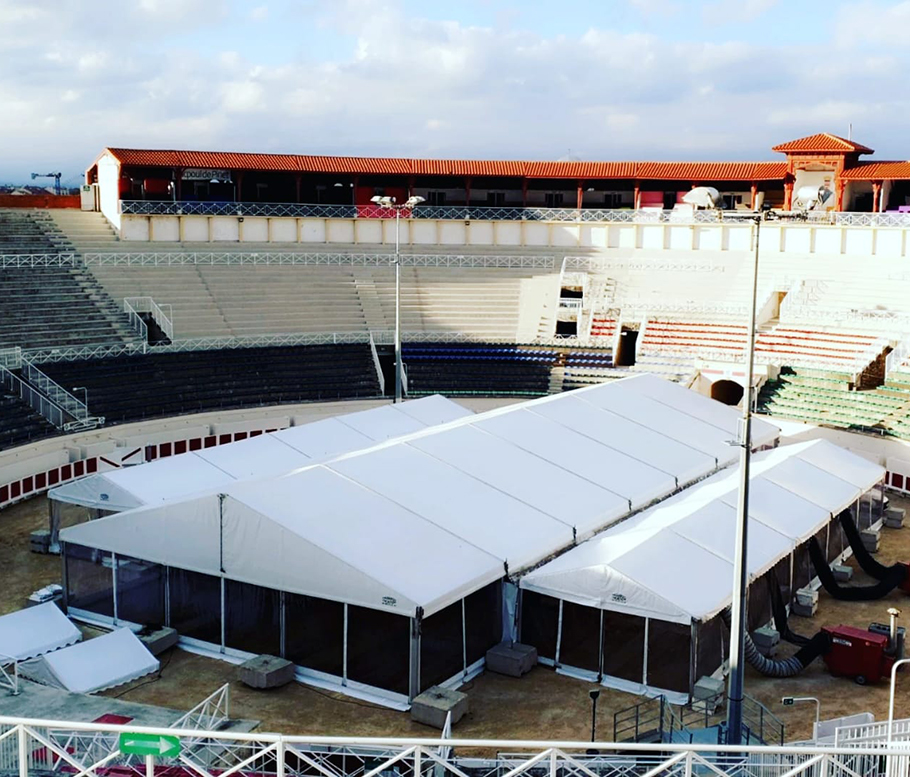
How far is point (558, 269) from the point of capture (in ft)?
160

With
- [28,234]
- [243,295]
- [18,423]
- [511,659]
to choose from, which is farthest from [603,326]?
[511,659]

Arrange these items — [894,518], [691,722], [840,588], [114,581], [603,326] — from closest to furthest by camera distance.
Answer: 1. [691,722]
2. [114,581]
3. [840,588]
4. [894,518]
5. [603,326]

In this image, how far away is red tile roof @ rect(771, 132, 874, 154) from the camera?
163 ft

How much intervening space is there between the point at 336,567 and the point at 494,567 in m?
3.02

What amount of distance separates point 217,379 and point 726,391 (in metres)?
18.9

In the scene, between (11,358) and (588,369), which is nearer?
(11,358)

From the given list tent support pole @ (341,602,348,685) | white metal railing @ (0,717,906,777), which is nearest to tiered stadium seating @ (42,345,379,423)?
tent support pole @ (341,602,348,685)

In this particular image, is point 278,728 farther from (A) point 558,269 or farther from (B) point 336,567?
(A) point 558,269

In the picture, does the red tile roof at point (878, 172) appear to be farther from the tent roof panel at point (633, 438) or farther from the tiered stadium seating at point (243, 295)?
the tent roof panel at point (633, 438)

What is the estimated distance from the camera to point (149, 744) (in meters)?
11.5

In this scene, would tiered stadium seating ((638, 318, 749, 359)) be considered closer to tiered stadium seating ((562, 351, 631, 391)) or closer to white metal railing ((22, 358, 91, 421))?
tiered stadium seating ((562, 351, 631, 391))

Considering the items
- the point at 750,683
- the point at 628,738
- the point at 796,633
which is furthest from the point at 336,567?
the point at 796,633

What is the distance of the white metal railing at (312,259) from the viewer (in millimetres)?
44312

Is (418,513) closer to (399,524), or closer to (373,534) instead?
(399,524)
